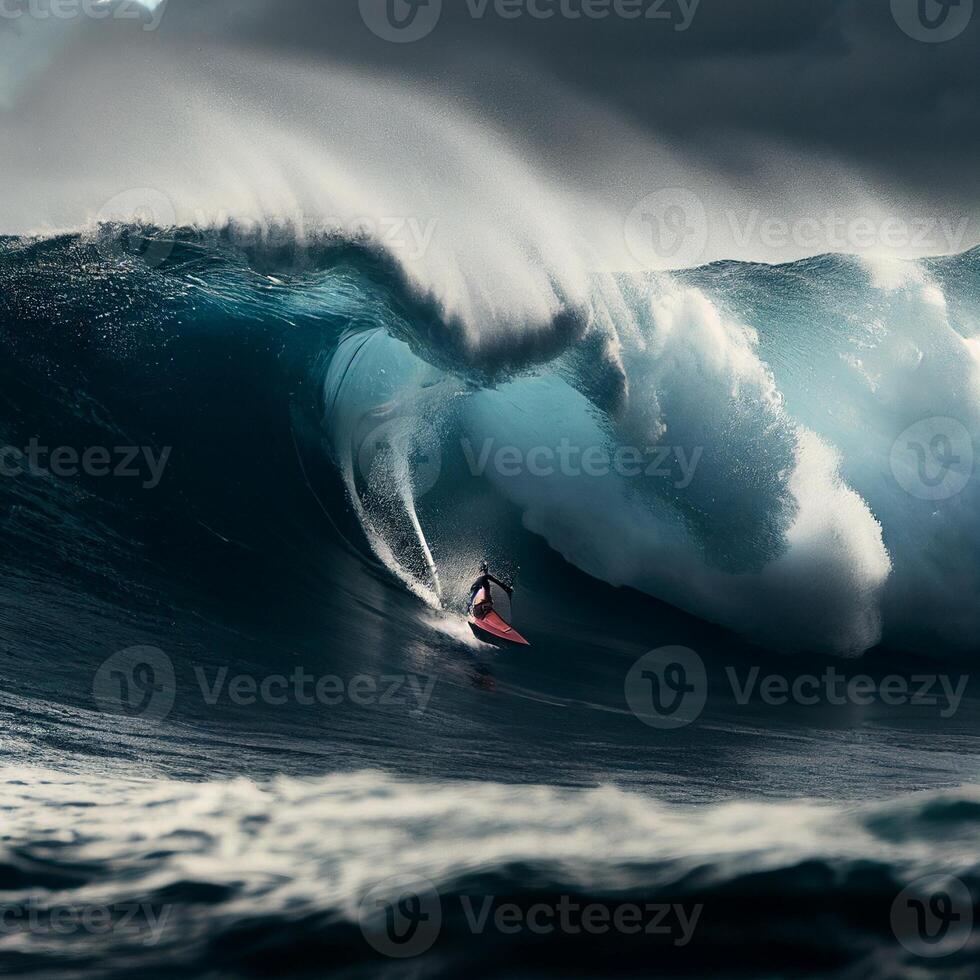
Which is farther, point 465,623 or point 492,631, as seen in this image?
point 465,623

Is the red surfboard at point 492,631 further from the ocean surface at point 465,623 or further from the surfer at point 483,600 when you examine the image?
the ocean surface at point 465,623

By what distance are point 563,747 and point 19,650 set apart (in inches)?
150

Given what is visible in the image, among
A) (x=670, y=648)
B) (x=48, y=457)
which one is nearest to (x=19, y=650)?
(x=48, y=457)

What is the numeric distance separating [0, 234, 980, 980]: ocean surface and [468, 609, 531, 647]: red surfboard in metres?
0.15

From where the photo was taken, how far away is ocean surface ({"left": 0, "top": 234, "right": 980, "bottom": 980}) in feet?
13.9

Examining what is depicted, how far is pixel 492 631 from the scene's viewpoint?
27.4ft

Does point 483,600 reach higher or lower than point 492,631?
higher

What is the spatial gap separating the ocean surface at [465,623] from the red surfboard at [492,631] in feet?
0.50

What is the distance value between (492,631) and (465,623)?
0.27 metres

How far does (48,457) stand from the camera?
9.45 metres

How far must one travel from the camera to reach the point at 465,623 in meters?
8.49

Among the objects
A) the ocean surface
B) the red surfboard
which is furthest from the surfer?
the ocean surface

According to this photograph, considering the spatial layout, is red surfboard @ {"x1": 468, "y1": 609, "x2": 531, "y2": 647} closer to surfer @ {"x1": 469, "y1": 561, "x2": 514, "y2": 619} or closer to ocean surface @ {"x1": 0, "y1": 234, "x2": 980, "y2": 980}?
surfer @ {"x1": 469, "y1": 561, "x2": 514, "y2": 619}

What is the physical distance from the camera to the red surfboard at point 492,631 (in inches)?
328
